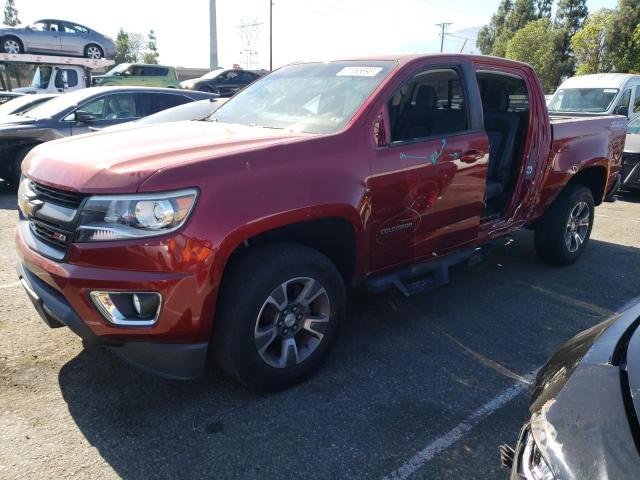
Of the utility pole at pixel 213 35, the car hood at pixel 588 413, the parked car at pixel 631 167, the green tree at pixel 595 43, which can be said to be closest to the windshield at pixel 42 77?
the parked car at pixel 631 167

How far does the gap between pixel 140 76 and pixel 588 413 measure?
69.5 ft

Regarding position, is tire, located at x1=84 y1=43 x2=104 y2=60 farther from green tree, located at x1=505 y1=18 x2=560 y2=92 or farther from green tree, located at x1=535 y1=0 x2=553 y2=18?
green tree, located at x1=535 y1=0 x2=553 y2=18

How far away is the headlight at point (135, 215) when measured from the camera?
89.4 inches

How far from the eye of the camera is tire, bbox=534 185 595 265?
4.84 m

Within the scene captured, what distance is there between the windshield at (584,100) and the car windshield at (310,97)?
376 inches

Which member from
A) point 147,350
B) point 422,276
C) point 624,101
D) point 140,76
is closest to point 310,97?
point 422,276

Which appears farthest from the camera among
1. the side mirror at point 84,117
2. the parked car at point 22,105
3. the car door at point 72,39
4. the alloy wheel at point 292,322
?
the car door at point 72,39

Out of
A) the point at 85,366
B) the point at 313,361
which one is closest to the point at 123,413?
the point at 85,366

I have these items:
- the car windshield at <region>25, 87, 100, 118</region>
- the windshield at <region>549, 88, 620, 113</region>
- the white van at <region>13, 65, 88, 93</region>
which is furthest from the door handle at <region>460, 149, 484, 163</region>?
the white van at <region>13, 65, 88, 93</region>

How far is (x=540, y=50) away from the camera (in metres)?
42.3

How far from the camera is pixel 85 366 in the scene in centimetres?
305

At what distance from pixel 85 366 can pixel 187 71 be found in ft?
171

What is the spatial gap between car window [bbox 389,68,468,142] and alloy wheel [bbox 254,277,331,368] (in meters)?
1.14

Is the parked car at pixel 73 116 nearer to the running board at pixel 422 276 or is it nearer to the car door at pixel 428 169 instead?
the car door at pixel 428 169
